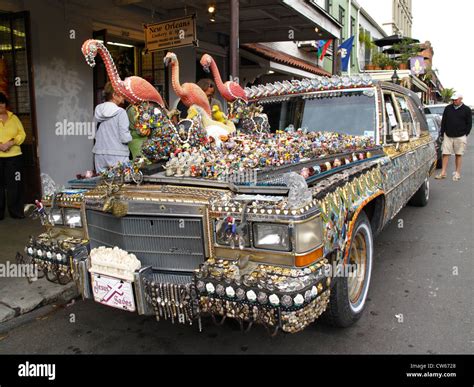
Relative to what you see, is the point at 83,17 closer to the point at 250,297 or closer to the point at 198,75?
the point at 198,75

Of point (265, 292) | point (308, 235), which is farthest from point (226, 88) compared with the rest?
point (265, 292)

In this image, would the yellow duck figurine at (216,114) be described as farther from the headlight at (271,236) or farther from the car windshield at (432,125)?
the car windshield at (432,125)

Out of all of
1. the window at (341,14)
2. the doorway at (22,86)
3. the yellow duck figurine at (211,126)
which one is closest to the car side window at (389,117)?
the yellow duck figurine at (211,126)

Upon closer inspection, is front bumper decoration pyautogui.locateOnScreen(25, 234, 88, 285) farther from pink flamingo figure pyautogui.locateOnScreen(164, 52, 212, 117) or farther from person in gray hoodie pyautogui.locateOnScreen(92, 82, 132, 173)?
person in gray hoodie pyautogui.locateOnScreen(92, 82, 132, 173)

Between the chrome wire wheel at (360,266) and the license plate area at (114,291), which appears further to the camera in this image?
the chrome wire wheel at (360,266)

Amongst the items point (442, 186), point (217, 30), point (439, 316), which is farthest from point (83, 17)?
point (442, 186)

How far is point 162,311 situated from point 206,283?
1.31 feet

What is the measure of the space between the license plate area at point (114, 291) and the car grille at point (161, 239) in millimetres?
196

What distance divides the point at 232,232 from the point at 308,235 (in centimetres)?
41

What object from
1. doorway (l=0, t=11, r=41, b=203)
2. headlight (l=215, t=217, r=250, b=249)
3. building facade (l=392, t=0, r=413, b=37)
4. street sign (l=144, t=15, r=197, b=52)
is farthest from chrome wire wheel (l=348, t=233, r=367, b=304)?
building facade (l=392, t=0, r=413, b=37)

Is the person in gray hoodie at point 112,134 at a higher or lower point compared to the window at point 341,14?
lower

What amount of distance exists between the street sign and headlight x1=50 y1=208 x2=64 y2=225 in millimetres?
4232

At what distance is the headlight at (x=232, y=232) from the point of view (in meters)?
2.35

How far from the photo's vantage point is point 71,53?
23.5 feet
